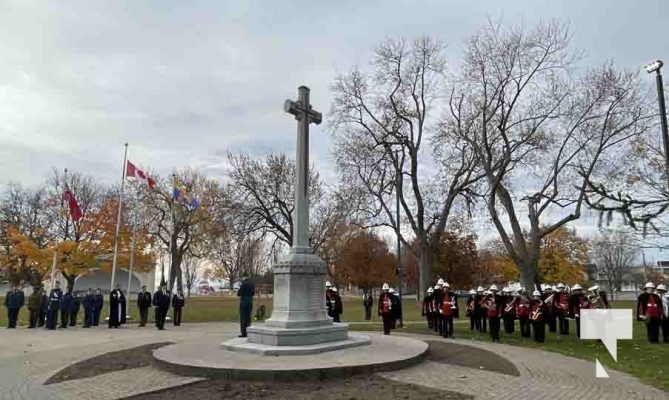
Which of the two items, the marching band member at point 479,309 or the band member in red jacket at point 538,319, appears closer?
the band member in red jacket at point 538,319

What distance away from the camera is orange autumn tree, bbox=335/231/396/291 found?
65625 mm

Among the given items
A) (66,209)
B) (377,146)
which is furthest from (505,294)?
(66,209)

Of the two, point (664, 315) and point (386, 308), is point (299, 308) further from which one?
point (664, 315)

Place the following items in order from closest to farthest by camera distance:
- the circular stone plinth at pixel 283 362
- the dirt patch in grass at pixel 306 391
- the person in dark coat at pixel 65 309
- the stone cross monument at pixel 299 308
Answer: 1. the dirt patch in grass at pixel 306 391
2. the circular stone plinth at pixel 283 362
3. the stone cross monument at pixel 299 308
4. the person in dark coat at pixel 65 309

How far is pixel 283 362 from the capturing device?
1001cm

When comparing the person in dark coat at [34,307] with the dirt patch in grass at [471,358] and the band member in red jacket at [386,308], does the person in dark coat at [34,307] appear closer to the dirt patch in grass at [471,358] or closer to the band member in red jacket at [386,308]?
the band member in red jacket at [386,308]

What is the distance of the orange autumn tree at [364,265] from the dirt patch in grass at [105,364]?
5142 centimetres

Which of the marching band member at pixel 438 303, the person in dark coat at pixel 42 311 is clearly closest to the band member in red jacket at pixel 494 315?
the marching band member at pixel 438 303

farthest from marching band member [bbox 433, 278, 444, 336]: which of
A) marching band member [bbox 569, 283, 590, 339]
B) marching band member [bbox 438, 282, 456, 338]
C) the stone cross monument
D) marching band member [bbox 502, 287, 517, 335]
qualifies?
the stone cross monument

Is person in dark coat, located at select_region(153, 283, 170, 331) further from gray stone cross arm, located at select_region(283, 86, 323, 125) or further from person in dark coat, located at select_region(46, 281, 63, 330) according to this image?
gray stone cross arm, located at select_region(283, 86, 323, 125)

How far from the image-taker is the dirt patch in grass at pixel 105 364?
10.3 metres

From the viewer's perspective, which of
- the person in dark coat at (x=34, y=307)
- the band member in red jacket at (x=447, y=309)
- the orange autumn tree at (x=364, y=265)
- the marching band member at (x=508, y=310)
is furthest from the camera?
the orange autumn tree at (x=364, y=265)

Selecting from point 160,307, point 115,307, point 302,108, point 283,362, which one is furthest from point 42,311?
point 283,362

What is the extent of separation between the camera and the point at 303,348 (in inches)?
439
